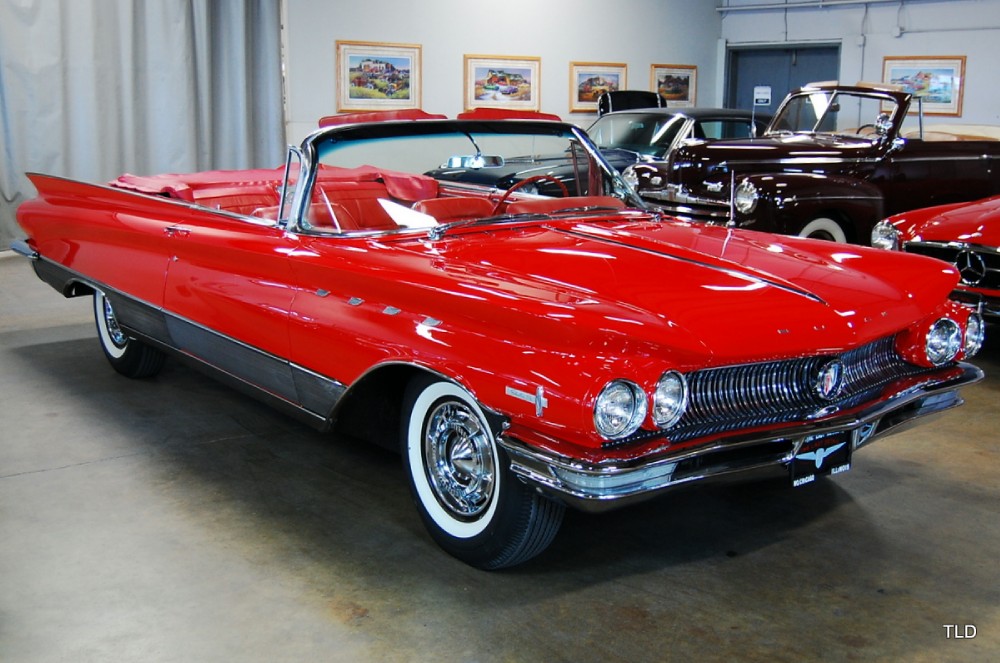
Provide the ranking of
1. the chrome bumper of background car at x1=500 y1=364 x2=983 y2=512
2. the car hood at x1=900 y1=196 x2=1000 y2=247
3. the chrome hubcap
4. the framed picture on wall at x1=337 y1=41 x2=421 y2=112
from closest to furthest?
the chrome bumper of background car at x1=500 y1=364 x2=983 y2=512 → the chrome hubcap → the car hood at x1=900 y1=196 x2=1000 y2=247 → the framed picture on wall at x1=337 y1=41 x2=421 y2=112

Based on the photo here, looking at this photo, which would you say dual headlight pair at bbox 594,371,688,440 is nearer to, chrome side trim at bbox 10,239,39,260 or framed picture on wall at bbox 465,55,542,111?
chrome side trim at bbox 10,239,39,260

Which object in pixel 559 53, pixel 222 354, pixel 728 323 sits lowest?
pixel 222 354

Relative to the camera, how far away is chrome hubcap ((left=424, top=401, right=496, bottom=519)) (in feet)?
9.62

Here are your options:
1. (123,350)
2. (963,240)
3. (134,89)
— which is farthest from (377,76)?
(963,240)

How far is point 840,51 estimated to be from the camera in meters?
12.8

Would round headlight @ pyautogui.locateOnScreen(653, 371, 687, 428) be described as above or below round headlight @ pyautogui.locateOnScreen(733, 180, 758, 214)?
below

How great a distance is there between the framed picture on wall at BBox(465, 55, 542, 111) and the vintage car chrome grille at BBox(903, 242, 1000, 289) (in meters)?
7.49

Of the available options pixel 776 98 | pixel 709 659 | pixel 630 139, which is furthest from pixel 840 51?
pixel 709 659

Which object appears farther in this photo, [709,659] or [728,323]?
[728,323]

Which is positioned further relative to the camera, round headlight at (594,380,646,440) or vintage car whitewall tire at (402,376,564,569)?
vintage car whitewall tire at (402,376,564,569)

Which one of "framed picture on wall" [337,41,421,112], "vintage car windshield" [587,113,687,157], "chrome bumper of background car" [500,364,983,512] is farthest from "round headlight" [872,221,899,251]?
"framed picture on wall" [337,41,421,112]

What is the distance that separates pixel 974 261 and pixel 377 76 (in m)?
7.68

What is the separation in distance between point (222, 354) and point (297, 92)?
25.2 ft

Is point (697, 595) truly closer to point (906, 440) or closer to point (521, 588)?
point (521, 588)
